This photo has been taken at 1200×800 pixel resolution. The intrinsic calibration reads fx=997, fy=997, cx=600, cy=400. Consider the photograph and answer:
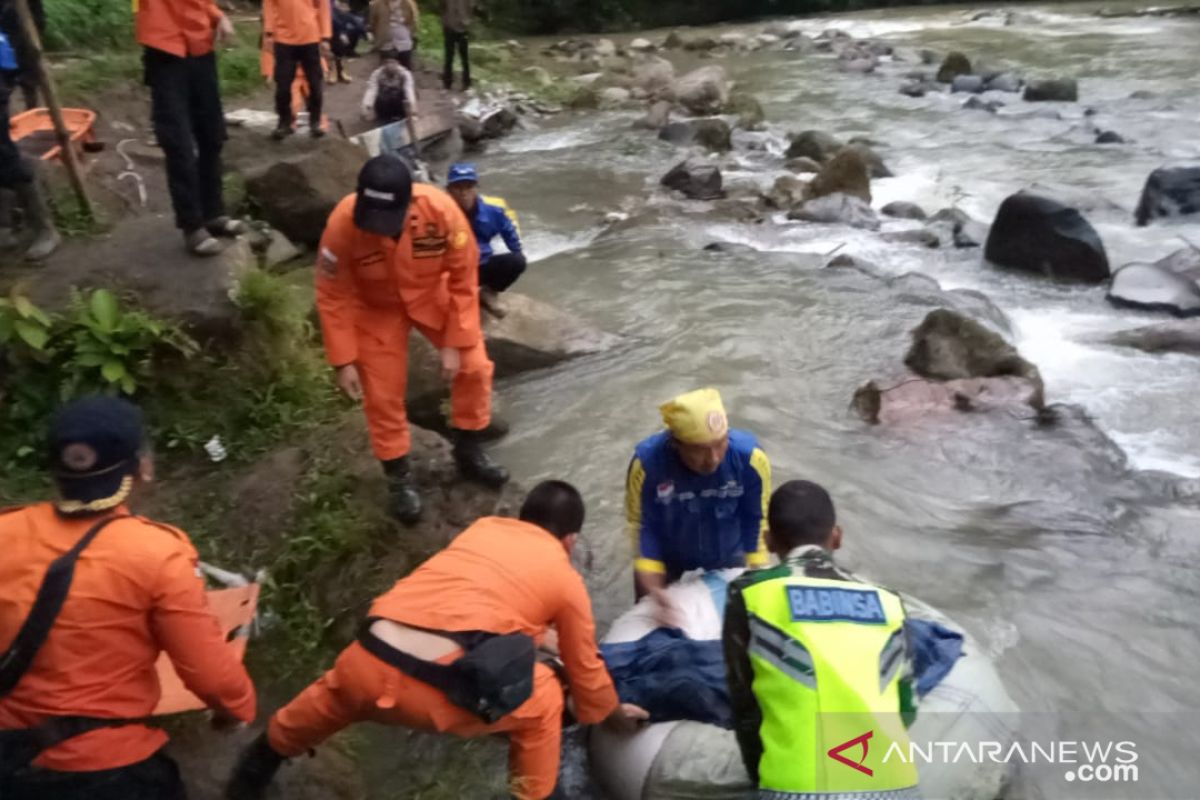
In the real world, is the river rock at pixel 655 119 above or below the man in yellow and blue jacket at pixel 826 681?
below

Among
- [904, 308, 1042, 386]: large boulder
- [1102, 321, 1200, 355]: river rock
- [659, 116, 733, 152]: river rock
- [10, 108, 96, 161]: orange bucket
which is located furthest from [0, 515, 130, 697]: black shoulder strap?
[659, 116, 733, 152]: river rock

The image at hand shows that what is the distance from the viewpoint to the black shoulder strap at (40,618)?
2477mm

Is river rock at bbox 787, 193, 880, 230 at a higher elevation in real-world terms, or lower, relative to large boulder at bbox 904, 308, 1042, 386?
lower

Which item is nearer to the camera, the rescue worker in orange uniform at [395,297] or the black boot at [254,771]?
the black boot at [254,771]

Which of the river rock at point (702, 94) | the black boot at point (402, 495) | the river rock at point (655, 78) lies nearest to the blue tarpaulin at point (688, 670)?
the black boot at point (402, 495)

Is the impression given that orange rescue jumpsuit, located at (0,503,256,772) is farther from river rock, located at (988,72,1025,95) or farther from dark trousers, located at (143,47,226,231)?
river rock, located at (988,72,1025,95)

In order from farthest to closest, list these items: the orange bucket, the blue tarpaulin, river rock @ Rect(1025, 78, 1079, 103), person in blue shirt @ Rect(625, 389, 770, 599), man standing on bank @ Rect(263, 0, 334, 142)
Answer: river rock @ Rect(1025, 78, 1079, 103), man standing on bank @ Rect(263, 0, 334, 142), the orange bucket, person in blue shirt @ Rect(625, 389, 770, 599), the blue tarpaulin

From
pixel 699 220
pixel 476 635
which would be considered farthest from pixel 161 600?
pixel 699 220

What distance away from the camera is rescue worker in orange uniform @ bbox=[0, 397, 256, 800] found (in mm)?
2516

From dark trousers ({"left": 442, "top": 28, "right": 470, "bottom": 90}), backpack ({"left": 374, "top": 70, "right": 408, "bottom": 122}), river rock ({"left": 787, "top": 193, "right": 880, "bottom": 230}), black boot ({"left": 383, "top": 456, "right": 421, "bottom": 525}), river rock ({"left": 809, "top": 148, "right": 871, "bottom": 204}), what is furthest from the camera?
dark trousers ({"left": 442, "top": 28, "right": 470, "bottom": 90})

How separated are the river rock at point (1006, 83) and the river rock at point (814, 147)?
5484 mm

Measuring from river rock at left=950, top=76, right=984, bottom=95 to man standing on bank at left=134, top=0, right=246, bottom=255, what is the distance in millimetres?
15718

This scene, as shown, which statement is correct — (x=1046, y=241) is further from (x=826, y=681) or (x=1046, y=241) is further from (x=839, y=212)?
(x=826, y=681)

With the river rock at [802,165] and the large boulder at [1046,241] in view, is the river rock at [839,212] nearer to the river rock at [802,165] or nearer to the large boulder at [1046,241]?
the large boulder at [1046,241]
